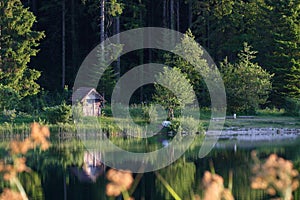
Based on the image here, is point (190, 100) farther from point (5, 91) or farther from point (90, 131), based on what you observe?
point (5, 91)

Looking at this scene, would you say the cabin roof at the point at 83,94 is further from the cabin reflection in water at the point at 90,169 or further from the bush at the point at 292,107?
the bush at the point at 292,107

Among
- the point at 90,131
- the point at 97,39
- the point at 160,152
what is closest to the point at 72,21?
the point at 97,39

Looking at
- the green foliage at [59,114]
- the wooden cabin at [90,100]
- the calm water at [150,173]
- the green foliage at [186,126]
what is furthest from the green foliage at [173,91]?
the green foliage at [59,114]

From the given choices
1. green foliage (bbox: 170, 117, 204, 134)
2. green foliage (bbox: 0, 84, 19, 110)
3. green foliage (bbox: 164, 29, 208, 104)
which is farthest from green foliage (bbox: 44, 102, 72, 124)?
green foliage (bbox: 164, 29, 208, 104)

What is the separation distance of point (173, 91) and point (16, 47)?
953 cm

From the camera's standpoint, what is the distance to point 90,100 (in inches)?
1350

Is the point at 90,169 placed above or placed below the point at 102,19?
below

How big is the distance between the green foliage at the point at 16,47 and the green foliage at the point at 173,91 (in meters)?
7.60

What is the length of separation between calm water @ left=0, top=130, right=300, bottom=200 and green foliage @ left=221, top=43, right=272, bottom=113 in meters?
6.69

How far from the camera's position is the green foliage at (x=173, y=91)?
33.8 m

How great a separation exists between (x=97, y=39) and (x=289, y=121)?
16.7 meters

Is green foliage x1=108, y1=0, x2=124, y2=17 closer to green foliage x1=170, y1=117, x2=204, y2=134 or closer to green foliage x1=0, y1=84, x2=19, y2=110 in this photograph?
green foliage x1=0, y1=84, x2=19, y2=110

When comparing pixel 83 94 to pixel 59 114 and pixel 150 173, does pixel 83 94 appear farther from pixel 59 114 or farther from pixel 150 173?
pixel 150 173

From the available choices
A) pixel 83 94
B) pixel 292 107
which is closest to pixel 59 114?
pixel 83 94
